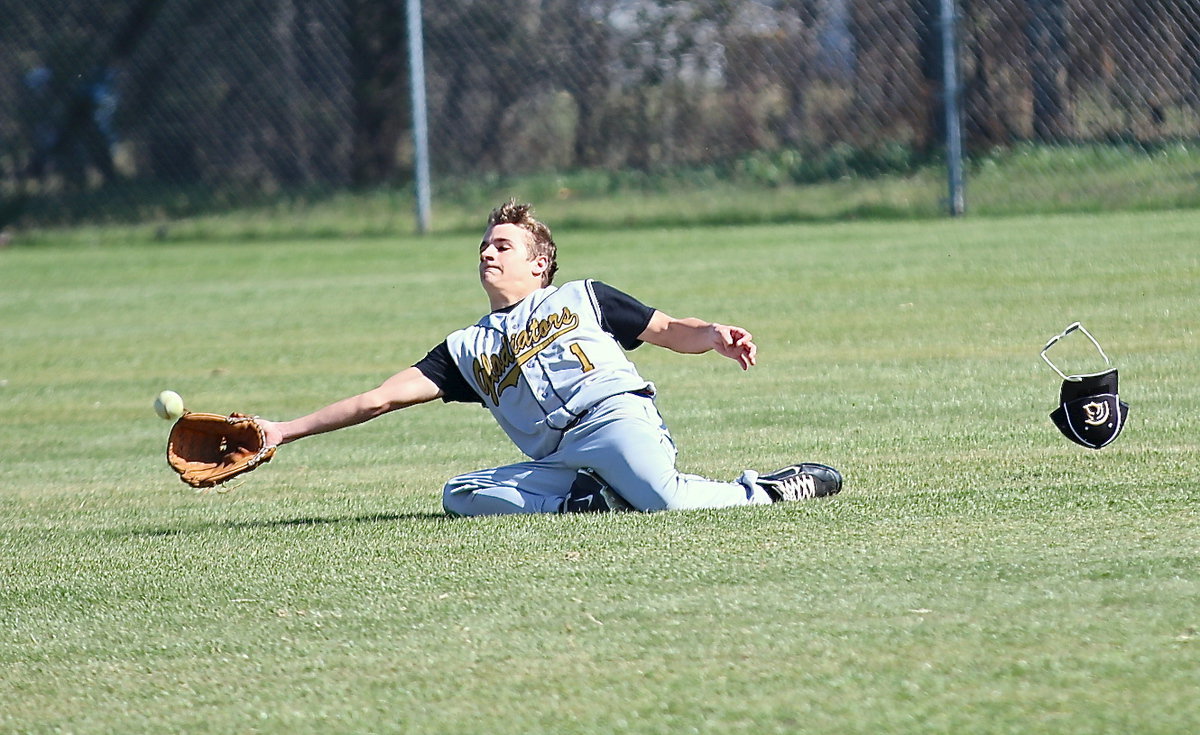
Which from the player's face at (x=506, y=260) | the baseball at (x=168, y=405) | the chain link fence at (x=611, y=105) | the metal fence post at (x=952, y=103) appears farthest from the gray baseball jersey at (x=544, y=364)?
the chain link fence at (x=611, y=105)

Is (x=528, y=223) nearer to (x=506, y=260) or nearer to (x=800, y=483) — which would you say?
(x=506, y=260)

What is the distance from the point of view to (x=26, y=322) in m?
12.0

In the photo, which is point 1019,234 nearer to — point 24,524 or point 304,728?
point 24,524

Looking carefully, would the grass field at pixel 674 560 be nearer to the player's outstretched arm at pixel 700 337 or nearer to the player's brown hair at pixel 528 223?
the player's outstretched arm at pixel 700 337

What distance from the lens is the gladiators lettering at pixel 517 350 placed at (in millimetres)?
5375

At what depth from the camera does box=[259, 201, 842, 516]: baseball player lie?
202 inches

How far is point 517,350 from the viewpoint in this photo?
17.7 feet

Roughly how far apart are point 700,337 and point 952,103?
866cm

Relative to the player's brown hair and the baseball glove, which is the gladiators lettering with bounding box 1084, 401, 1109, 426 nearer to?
the player's brown hair

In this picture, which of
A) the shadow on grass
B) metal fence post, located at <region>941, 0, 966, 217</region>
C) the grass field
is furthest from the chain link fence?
the shadow on grass

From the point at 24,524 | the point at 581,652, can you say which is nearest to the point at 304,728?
the point at 581,652

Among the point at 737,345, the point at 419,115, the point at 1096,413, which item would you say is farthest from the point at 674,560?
the point at 419,115

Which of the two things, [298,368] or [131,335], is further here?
[131,335]

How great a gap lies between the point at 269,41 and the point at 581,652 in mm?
14500
